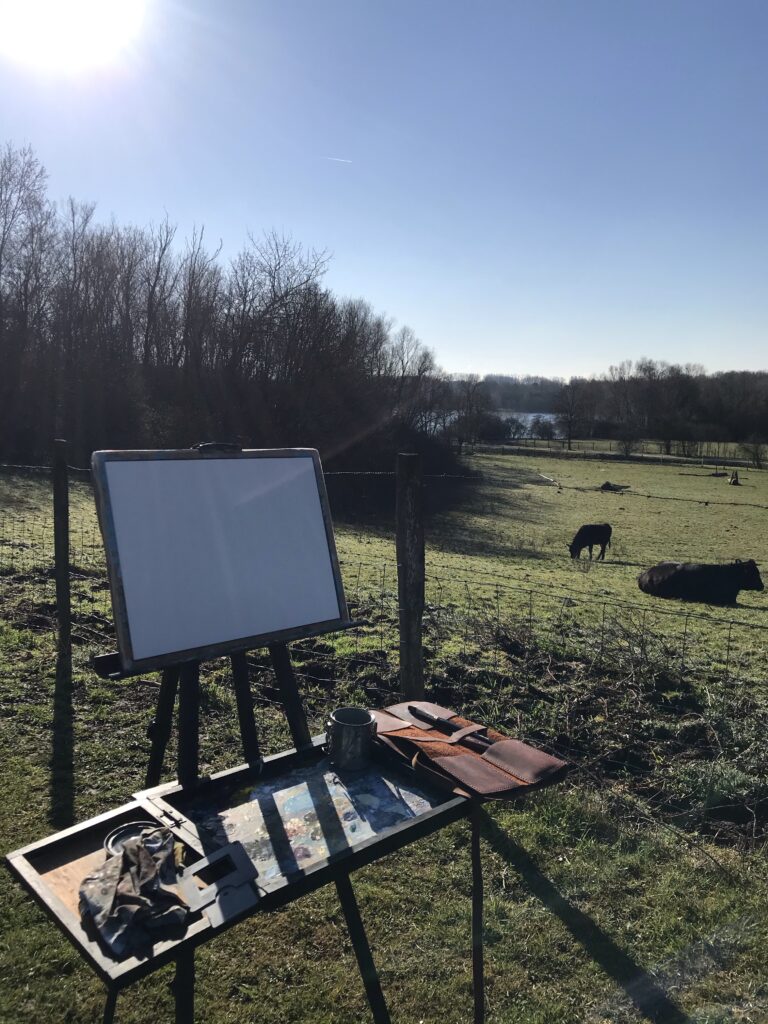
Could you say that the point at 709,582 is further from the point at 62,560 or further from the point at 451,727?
the point at 451,727

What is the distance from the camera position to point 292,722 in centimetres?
330

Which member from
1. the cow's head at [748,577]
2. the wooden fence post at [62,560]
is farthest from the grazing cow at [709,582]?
the wooden fence post at [62,560]

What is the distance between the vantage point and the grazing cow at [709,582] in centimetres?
1276

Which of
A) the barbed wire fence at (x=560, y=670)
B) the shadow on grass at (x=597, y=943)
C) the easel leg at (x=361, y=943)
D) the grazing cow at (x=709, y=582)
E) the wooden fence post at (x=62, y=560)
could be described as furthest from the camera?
the grazing cow at (x=709, y=582)

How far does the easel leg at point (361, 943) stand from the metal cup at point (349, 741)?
1.52 feet

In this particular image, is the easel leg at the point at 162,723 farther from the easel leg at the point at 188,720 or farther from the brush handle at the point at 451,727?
the brush handle at the point at 451,727

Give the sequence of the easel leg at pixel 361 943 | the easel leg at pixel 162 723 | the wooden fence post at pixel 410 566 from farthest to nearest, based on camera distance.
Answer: the wooden fence post at pixel 410 566 < the easel leg at pixel 162 723 < the easel leg at pixel 361 943

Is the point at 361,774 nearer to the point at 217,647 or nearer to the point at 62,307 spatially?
the point at 217,647

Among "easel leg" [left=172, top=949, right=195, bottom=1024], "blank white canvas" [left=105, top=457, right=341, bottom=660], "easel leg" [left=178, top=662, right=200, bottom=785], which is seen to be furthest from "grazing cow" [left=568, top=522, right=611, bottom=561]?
"easel leg" [left=172, top=949, right=195, bottom=1024]

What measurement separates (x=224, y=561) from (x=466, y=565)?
11.5 meters

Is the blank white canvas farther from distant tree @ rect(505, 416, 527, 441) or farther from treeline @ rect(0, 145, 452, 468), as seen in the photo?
distant tree @ rect(505, 416, 527, 441)

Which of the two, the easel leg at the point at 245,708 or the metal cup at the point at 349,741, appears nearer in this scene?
the metal cup at the point at 349,741

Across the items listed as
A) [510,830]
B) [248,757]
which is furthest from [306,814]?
[510,830]

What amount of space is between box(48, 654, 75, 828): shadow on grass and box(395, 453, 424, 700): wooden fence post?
2109 millimetres
